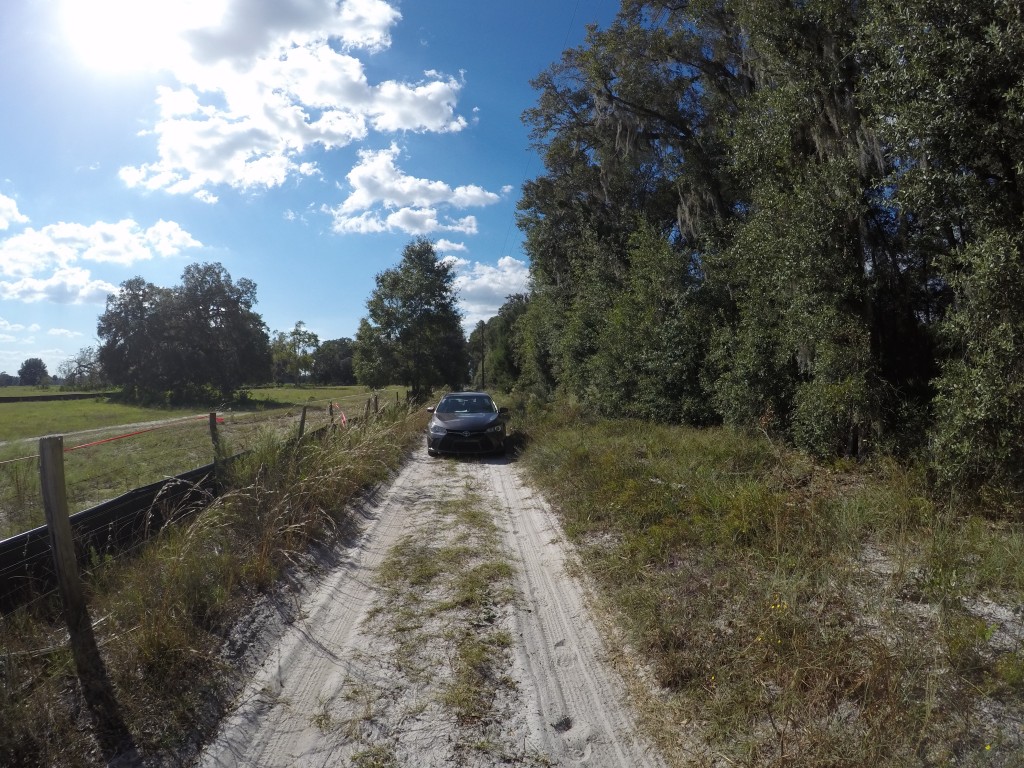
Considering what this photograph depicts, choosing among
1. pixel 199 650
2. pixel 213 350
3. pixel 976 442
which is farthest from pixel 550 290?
pixel 213 350

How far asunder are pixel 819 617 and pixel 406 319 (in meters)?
32.6

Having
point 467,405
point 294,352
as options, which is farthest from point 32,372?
point 467,405

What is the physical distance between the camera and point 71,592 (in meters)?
3.55

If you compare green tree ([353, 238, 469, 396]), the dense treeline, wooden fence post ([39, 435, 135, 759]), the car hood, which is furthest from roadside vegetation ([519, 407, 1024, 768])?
green tree ([353, 238, 469, 396])

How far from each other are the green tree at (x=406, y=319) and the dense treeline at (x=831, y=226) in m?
18.4

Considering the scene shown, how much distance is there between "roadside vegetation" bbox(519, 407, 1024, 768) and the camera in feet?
9.98

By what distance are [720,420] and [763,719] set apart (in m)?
11.9

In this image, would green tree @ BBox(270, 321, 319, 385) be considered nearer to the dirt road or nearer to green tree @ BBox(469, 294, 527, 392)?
green tree @ BBox(469, 294, 527, 392)

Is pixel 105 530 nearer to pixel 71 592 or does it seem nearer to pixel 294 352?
pixel 71 592

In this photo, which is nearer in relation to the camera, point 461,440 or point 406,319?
point 461,440

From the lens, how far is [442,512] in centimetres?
857

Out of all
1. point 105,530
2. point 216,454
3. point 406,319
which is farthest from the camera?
point 406,319

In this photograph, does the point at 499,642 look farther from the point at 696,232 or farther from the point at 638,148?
the point at 638,148

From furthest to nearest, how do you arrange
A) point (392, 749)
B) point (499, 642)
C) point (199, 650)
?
1. point (499, 642)
2. point (199, 650)
3. point (392, 749)
